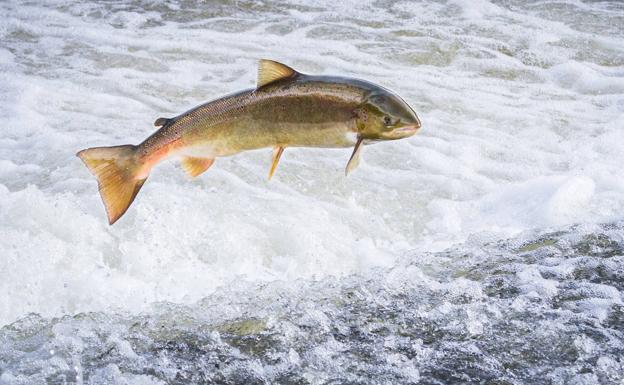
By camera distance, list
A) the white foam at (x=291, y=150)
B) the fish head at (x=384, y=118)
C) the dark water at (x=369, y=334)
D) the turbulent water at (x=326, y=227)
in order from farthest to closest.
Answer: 1. the white foam at (x=291, y=150)
2. the turbulent water at (x=326, y=227)
3. the dark water at (x=369, y=334)
4. the fish head at (x=384, y=118)

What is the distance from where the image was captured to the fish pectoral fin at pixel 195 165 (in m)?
1.66

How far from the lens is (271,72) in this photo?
5.26ft

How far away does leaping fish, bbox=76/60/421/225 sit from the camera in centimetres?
152

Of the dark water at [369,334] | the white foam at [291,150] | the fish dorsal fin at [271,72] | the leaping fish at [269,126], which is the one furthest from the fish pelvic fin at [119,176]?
the white foam at [291,150]

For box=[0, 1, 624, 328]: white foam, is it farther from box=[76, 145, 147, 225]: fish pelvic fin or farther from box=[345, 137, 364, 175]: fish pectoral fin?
box=[345, 137, 364, 175]: fish pectoral fin

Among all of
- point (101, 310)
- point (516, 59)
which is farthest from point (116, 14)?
point (101, 310)

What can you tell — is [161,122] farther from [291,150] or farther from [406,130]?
[291,150]

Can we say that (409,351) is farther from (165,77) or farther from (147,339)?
(165,77)

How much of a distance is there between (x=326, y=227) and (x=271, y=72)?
88.3 inches

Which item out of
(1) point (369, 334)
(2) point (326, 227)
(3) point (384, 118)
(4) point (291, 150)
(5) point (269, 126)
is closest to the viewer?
(3) point (384, 118)

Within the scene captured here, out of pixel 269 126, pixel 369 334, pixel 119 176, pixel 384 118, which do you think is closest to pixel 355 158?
pixel 384 118

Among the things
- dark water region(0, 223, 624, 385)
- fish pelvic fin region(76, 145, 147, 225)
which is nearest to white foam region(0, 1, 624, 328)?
dark water region(0, 223, 624, 385)

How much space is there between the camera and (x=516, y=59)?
6812mm

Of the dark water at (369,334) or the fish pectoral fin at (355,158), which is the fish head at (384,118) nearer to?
the fish pectoral fin at (355,158)
